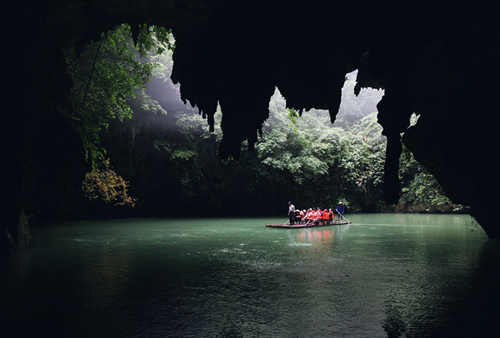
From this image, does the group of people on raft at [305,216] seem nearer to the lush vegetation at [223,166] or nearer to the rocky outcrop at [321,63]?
the lush vegetation at [223,166]

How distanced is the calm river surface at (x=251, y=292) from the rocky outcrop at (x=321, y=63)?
192 centimetres

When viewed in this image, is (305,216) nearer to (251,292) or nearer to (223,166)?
(223,166)

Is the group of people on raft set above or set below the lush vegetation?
below

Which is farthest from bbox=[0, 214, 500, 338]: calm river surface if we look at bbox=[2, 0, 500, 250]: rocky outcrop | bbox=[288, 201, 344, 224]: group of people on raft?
bbox=[288, 201, 344, 224]: group of people on raft

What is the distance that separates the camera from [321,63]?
8.71 m

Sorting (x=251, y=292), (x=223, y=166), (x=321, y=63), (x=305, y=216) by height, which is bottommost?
(x=251, y=292)

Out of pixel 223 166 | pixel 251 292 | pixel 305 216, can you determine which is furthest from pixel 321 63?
pixel 223 166

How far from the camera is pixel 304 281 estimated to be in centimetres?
687

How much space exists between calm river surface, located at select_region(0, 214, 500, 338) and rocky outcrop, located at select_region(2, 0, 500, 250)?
1.92 meters

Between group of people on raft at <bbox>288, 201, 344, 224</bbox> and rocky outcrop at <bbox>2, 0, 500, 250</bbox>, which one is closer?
rocky outcrop at <bbox>2, 0, 500, 250</bbox>

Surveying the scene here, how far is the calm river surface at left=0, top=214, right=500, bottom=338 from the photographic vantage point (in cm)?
453

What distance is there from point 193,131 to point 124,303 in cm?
2450

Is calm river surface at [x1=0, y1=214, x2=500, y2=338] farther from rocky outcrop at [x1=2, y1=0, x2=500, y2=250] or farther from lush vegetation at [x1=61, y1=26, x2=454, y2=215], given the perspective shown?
lush vegetation at [x1=61, y1=26, x2=454, y2=215]

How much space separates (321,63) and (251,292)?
18.3ft
